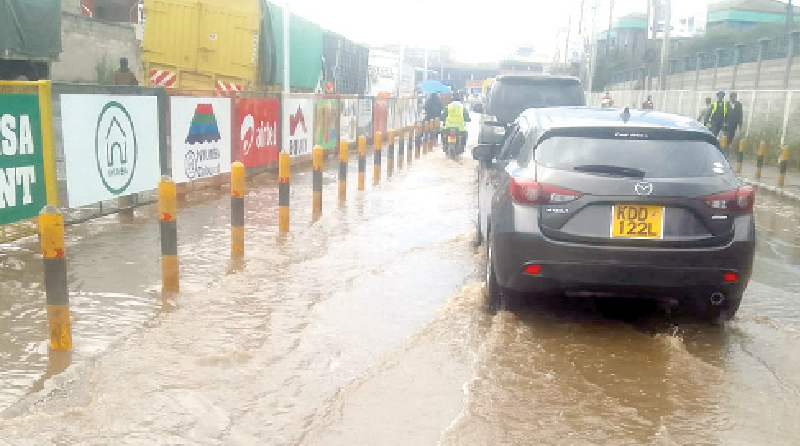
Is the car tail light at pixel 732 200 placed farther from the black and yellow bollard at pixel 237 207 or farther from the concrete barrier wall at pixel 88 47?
the concrete barrier wall at pixel 88 47

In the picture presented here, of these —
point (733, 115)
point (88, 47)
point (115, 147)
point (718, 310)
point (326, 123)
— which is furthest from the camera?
point (88, 47)

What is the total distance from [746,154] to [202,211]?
1823cm

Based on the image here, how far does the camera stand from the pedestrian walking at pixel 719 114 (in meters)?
19.7

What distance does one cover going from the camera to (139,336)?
5109mm

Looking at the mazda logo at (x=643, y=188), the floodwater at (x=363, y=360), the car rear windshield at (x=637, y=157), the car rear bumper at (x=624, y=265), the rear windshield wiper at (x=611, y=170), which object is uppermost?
the car rear windshield at (x=637, y=157)

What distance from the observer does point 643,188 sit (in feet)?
16.3

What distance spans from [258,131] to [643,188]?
9.60m

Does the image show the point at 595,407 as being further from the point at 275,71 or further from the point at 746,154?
the point at 746,154

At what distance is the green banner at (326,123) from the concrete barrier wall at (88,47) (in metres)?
8.21

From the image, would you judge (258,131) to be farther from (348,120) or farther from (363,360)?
(363,360)

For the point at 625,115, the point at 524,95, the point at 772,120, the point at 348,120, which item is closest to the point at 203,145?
the point at 524,95

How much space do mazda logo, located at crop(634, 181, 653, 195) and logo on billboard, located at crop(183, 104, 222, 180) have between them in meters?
7.24

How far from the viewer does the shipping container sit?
17.1m

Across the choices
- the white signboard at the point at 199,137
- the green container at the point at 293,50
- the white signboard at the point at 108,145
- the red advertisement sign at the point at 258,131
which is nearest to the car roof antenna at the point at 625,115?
the white signboard at the point at 108,145
